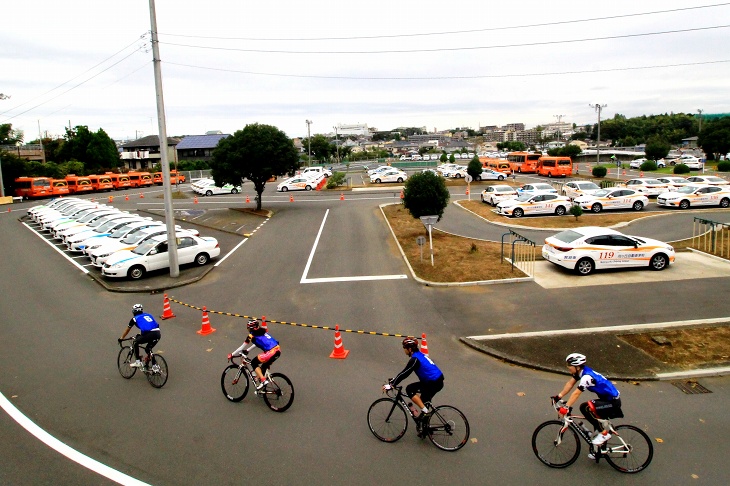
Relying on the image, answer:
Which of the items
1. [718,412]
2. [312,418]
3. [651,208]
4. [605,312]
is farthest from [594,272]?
[651,208]

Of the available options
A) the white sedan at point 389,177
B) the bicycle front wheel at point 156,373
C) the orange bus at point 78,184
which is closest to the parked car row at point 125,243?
the bicycle front wheel at point 156,373

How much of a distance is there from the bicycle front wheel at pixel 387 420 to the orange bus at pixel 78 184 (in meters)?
54.2

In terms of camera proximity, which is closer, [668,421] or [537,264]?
[668,421]

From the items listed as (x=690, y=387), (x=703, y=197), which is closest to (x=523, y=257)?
(x=690, y=387)

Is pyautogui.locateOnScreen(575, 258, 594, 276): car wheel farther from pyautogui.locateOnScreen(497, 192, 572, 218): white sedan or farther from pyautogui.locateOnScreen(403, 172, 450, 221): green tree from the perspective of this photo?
pyautogui.locateOnScreen(497, 192, 572, 218): white sedan

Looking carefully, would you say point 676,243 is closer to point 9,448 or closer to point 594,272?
point 594,272

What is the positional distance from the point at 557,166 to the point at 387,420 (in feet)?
164

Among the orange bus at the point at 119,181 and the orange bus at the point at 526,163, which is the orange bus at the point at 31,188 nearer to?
the orange bus at the point at 119,181

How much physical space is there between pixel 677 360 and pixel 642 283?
587 centimetres

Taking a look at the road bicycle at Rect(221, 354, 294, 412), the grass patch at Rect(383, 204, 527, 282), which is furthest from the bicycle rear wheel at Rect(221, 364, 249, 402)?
the grass patch at Rect(383, 204, 527, 282)

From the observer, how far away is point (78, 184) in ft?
172

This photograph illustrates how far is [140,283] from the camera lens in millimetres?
17938

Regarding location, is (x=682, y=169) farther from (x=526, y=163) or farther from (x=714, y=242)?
(x=714, y=242)

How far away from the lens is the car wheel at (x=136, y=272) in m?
18.3
